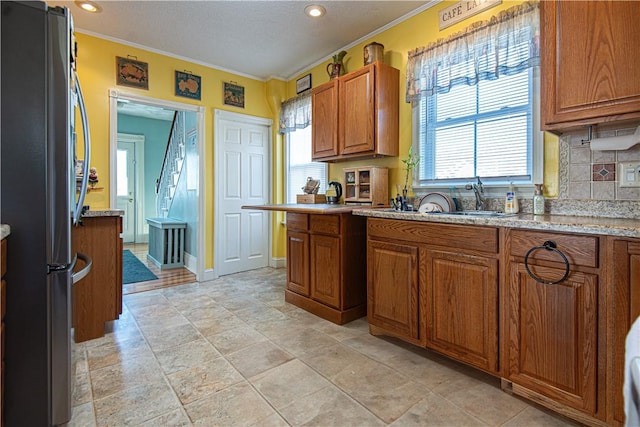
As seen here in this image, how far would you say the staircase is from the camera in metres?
5.02

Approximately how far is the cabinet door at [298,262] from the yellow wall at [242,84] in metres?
0.96

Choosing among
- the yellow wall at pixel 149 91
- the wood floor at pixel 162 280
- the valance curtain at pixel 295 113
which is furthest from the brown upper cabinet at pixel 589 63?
the wood floor at pixel 162 280

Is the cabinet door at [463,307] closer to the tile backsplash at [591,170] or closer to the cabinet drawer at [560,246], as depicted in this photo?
the cabinet drawer at [560,246]

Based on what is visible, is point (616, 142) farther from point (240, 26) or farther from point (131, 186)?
point (131, 186)

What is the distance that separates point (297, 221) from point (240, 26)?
75.8 inches

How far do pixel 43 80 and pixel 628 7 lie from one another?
250 cm

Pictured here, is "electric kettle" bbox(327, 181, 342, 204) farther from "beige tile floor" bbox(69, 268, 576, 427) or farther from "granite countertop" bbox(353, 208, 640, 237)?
"granite countertop" bbox(353, 208, 640, 237)

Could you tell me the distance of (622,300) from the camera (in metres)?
1.32

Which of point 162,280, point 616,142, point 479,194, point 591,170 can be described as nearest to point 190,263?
point 162,280

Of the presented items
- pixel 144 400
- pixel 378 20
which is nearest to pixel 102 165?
pixel 144 400

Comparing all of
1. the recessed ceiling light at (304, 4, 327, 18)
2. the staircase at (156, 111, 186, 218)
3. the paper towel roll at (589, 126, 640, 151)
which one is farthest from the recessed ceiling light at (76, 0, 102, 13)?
the paper towel roll at (589, 126, 640, 151)

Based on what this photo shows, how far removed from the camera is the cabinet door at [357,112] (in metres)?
2.89

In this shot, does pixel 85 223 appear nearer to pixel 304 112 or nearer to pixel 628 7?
pixel 304 112

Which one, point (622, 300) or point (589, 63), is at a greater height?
point (589, 63)
